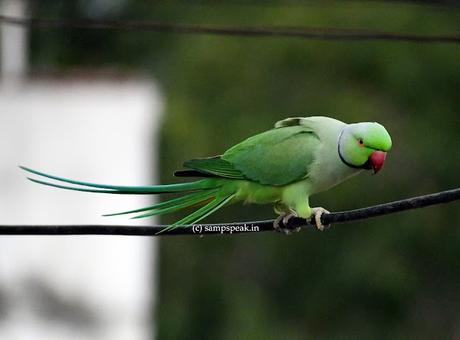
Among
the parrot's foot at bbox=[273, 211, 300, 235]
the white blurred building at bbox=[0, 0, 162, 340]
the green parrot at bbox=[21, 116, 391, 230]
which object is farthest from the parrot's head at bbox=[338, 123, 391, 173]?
the white blurred building at bbox=[0, 0, 162, 340]

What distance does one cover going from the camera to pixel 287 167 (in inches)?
225

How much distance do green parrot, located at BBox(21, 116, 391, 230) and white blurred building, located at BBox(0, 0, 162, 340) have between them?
26.3 feet

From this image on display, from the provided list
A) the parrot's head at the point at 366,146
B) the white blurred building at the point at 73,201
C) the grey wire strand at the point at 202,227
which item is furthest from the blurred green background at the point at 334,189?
the grey wire strand at the point at 202,227

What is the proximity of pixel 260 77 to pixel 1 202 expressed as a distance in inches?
416

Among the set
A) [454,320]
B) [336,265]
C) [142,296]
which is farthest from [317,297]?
[142,296]

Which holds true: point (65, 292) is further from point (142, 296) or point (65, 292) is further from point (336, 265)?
point (336, 265)

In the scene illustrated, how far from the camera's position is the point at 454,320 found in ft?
74.7

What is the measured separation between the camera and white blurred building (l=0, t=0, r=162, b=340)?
1385 centimetres

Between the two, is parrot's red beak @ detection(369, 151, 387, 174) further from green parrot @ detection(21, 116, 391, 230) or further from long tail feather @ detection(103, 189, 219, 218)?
long tail feather @ detection(103, 189, 219, 218)

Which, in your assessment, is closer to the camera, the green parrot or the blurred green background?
the green parrot

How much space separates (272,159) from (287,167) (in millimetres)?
70

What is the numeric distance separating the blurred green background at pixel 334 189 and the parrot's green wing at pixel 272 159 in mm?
15218

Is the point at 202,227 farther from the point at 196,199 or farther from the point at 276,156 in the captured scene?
the point at 276,156

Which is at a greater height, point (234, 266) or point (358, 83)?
point (358, 83)
